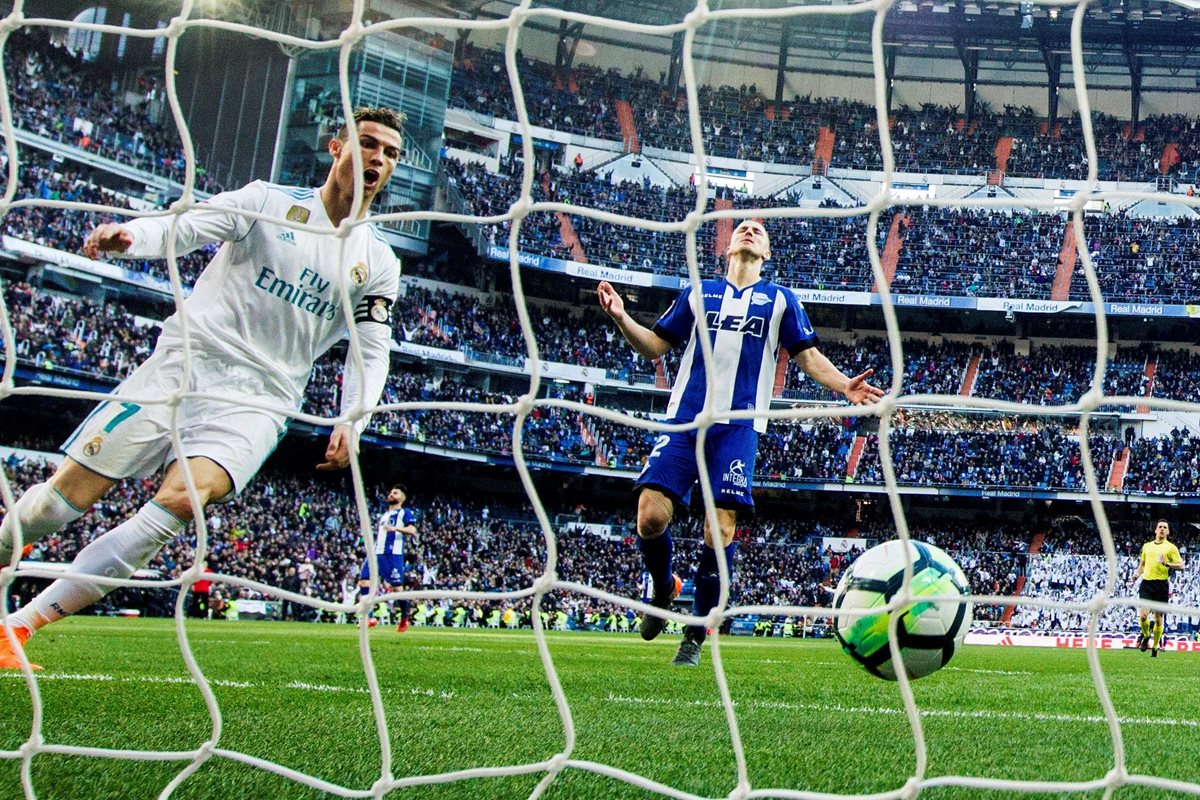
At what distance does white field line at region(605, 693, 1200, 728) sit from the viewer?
15.4ft

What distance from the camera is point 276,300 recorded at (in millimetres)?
4246

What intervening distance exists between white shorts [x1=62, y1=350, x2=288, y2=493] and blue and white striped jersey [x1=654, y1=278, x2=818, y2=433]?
2.26 m

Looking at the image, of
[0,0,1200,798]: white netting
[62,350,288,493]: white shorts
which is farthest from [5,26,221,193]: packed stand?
[0,0,1200,798]: white netting

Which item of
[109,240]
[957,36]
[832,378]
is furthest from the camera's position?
[957,36]

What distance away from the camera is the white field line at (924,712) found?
471 cm

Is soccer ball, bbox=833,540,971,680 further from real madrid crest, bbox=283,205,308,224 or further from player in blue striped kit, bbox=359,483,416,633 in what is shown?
player in blue striped kit, bbox=359,483,416,633

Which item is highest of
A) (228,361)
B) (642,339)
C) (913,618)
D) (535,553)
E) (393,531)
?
(642,339)

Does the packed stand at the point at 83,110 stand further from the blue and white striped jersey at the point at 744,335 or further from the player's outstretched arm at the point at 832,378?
the player's outstretched arm at the point at 832,378

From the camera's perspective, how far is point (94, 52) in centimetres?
3219

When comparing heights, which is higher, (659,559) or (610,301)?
(610,301)

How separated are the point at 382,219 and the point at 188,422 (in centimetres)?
118

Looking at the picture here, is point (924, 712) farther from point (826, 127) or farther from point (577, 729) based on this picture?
point (826, 127)

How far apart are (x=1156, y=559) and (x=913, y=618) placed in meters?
10.2

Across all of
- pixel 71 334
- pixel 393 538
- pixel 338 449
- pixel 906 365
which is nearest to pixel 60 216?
pixel 71 334
